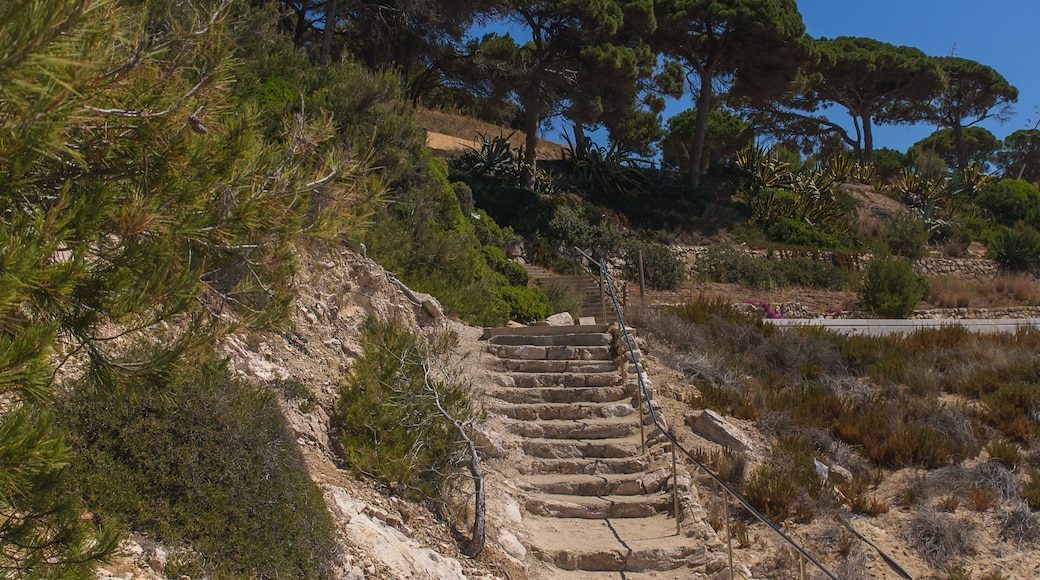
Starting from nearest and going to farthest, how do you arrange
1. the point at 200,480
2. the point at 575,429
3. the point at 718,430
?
the point at 200,480 → the point at 575,429 → the point at 718,430

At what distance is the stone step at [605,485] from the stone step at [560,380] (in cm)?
205

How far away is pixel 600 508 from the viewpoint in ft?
26.8

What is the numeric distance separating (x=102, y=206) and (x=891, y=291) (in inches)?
697

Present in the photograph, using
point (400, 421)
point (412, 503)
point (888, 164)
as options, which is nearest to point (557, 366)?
point (400, 421)

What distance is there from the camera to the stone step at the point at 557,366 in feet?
35.5

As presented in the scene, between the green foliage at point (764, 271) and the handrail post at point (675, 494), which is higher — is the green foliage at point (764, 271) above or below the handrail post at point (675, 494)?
above

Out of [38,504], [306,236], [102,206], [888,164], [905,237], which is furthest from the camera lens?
[888,164]

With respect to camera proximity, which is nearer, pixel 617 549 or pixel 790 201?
pixel 617 549

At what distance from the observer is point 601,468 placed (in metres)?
8.84

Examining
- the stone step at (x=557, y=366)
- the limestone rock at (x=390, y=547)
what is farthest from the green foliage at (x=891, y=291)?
the limestone rock at (x=390, y=547)

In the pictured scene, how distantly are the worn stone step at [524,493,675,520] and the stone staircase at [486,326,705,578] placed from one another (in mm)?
10

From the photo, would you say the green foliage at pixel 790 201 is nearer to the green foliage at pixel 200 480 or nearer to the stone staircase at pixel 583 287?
the stone staircase at pixel 583 287

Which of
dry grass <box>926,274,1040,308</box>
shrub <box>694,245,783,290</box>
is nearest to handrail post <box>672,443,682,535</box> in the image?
shrub <box>694,245,783,290</box>

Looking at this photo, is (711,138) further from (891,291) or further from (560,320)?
(560,320)
